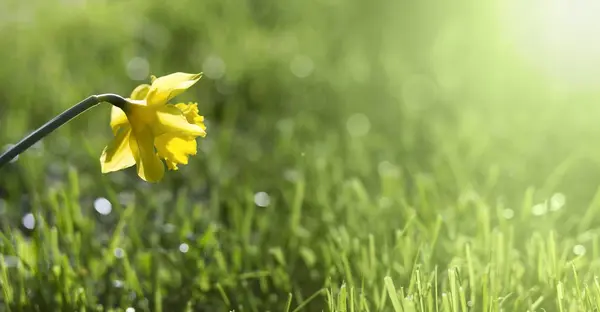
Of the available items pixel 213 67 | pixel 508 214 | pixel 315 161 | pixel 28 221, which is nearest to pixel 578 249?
pixel 508 214

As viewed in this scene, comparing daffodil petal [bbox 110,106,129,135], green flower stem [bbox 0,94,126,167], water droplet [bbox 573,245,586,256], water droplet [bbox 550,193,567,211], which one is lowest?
water droplet [bbox 573,245,586,256]

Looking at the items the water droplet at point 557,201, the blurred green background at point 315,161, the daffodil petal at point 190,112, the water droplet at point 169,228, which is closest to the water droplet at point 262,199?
the blurred green background at point 315,161

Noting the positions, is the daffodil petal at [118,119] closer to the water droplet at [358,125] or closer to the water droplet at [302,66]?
the water droplet at [358,125]

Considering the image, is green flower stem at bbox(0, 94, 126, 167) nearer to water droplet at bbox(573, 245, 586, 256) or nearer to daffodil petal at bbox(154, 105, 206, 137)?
daffodil petal at bbox(154, 105, 206, 137)

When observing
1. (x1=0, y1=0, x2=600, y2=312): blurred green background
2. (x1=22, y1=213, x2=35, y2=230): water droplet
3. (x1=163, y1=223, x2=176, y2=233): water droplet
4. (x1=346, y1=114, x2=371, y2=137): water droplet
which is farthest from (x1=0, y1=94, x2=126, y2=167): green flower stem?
(x1=346, y1=114, x2=371, y2=137): water droplet

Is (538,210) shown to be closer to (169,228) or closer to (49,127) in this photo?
(169,228)

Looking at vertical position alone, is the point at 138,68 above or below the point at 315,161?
above

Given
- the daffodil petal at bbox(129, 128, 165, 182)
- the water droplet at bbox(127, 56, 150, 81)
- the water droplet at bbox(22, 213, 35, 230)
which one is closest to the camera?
the daffodil petal at bbox(129, 128, 165, 182)
